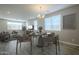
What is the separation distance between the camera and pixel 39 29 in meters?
3.29

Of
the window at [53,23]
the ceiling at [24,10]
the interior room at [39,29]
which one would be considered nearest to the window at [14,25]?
the interior room at [39,29]

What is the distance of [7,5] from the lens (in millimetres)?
3117

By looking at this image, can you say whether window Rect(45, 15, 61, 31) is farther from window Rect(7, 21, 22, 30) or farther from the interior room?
window Rect(7, 21, 22, 30)

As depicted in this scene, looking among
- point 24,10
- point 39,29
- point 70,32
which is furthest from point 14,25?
point 70,32

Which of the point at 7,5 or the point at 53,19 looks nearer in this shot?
the point at 7,5

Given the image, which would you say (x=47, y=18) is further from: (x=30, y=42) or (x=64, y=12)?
(x=30, y=42)

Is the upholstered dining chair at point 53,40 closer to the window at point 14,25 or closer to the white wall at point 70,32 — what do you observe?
the white wall at point 70,32

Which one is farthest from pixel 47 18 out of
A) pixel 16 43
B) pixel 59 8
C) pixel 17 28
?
pixel 16 43

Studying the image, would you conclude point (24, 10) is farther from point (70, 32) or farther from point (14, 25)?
point (70, 32)

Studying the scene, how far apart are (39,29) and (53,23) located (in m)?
0.46

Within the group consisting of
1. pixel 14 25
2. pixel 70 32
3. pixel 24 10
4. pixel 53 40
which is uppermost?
pixel 24 10

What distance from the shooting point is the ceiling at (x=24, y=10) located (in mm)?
3137
